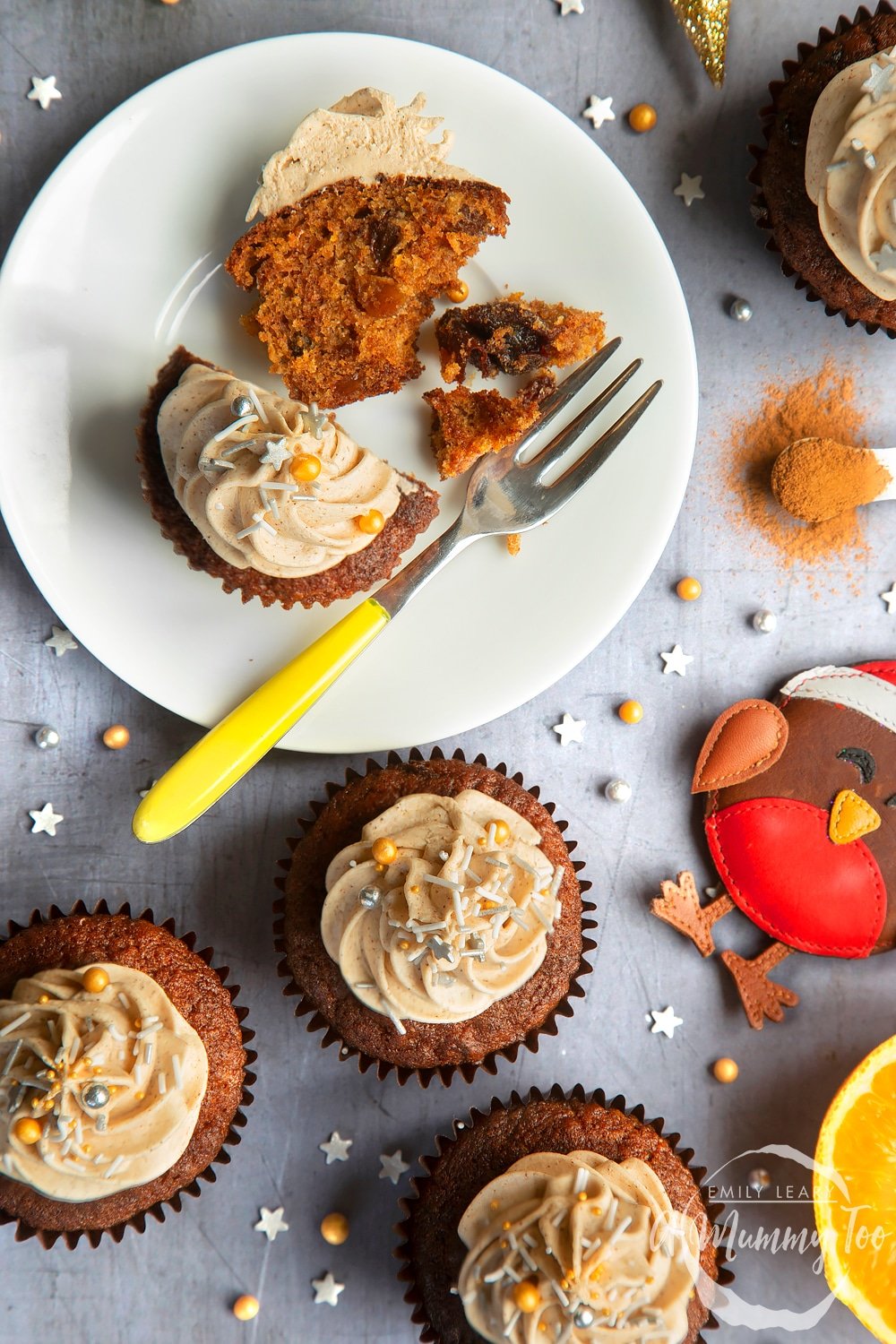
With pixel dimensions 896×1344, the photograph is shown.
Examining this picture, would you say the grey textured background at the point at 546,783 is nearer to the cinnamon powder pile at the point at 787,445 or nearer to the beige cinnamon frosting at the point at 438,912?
the cinnamon powder pile at the point at 787,445

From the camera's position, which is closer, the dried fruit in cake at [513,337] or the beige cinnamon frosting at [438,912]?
the beige cinnamon frosting at [438,912]

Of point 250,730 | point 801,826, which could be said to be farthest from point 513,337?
point 801,826

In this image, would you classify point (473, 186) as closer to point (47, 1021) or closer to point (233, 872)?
point (233, 872)

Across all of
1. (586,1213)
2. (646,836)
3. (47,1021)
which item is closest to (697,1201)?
(586,1213)

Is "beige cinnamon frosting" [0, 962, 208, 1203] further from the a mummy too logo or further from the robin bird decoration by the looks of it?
the a mummy too logo

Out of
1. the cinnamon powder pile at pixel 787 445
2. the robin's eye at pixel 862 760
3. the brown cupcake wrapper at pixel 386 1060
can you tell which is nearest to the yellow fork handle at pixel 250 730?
the brown cupcake wrapper at pixel 386 1060

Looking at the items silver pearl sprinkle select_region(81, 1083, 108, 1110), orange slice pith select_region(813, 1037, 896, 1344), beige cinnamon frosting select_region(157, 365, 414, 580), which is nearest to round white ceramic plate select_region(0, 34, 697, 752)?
beige cinnamon frosting select_region(157, 365, 414, 580)
